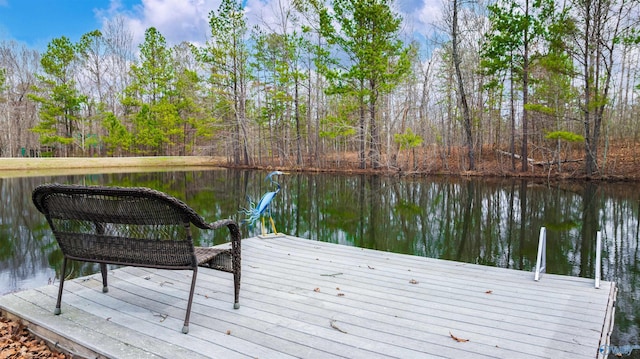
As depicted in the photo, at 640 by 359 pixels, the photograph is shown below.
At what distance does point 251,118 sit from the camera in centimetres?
2652

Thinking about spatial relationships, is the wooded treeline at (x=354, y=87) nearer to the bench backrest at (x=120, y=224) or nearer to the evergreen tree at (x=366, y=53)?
the evergreen tree at (x=366, y=53)

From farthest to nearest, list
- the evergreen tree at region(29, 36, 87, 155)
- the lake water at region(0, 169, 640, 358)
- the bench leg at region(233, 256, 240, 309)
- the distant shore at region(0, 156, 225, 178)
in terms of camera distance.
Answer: the evergreen tree at region(29, 36, 87, 155), the distant shore at region(0, 156, 225, 178), the lake water at region(0, 169, 640, 358), the bench leg at region(233, 256, 240, 309)

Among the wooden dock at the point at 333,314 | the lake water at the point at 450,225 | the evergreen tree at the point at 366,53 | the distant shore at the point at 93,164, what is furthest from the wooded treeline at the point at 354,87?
the wooden dock at the point at 333,314

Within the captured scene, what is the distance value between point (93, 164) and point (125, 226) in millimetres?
27993

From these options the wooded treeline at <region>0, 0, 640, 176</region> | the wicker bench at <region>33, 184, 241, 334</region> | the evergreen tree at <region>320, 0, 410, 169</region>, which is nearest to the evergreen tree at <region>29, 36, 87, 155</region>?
the wooded treeline at <region>0, 0, 640, 176</region>

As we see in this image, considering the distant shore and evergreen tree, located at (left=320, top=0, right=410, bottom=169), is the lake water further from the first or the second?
the distant shore

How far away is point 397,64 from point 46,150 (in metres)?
29.4

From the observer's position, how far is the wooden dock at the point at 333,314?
1.88 meters

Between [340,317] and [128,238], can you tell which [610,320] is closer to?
[340,317]

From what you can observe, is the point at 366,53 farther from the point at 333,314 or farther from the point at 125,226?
the point at 125,226

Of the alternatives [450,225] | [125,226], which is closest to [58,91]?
[450,225]

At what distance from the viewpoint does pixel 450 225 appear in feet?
23.8

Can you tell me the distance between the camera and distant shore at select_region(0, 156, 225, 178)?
22.3m

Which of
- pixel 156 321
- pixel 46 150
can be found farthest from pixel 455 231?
pixel 46 150
